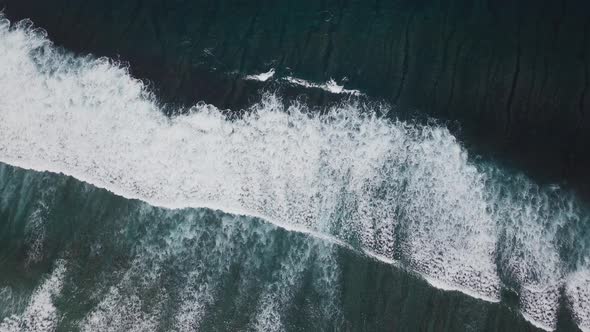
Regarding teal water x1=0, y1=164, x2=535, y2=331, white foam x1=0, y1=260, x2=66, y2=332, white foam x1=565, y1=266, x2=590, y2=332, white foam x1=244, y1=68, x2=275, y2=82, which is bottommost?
white foam x1=0, y1=260, x2=66, y2=332

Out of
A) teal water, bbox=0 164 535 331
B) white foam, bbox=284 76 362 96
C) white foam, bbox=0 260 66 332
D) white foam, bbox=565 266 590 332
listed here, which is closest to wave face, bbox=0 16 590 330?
white foam, bbox=565 266 590 332

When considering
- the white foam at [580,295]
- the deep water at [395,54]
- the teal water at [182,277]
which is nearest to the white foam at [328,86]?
the deep water at [395,54]

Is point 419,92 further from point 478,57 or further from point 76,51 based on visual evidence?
point 76,51

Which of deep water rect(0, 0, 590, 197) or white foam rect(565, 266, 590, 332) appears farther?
deep water rect(0, 0, 590, 197)

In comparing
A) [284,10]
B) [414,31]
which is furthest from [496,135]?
[284,10]

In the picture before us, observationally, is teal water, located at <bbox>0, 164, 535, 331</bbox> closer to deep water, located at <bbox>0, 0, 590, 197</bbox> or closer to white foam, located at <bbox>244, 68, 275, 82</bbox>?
deep water, located at <bbox>0, 0, 590, 197</bbox>

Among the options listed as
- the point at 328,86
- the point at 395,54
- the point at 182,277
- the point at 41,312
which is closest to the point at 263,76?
the point at 328,86

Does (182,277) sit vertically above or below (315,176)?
below

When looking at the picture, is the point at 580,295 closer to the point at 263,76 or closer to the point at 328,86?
the point at 328,86
